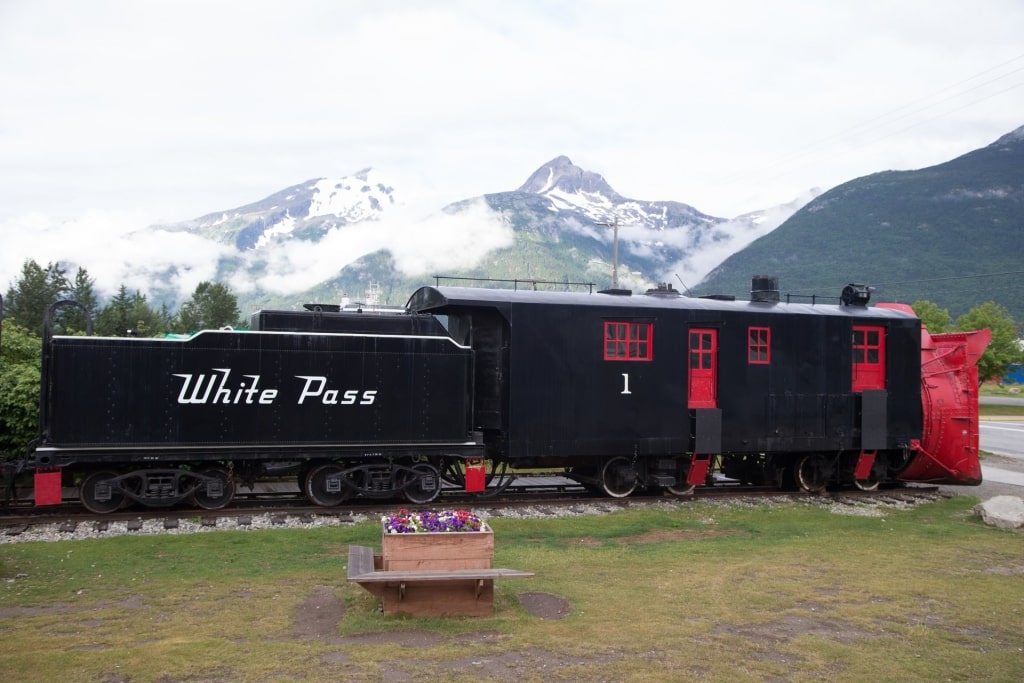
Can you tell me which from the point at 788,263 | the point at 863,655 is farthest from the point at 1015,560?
the point at 788,263

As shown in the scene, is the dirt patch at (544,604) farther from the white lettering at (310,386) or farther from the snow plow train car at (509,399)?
the white lettering at (310,386)

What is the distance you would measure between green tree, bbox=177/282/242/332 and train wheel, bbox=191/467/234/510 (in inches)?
1830

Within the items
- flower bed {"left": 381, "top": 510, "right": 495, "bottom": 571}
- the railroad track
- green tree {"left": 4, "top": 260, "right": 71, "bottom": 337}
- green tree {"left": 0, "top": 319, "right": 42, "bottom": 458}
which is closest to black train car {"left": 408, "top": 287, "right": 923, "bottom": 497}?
the railroad track

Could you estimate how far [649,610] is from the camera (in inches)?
326

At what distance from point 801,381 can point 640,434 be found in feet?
12.4

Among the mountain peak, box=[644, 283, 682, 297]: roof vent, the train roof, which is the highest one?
the mountain peak

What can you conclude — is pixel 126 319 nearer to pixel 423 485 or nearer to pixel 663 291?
pixel 423 485

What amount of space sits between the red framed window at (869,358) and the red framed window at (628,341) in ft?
16.2

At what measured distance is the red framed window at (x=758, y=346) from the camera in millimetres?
15820

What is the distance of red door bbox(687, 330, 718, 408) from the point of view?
1553cm

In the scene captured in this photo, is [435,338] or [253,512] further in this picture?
[435,338]

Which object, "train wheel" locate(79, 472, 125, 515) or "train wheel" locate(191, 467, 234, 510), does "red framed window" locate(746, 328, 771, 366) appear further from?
"train wheel" locate(79, 472, 125, 515)

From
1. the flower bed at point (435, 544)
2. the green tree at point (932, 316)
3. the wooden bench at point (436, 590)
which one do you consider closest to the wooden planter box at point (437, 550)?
the flower bed at point (435, 544)

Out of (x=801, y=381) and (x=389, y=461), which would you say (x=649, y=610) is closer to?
(x=389, y=461)
